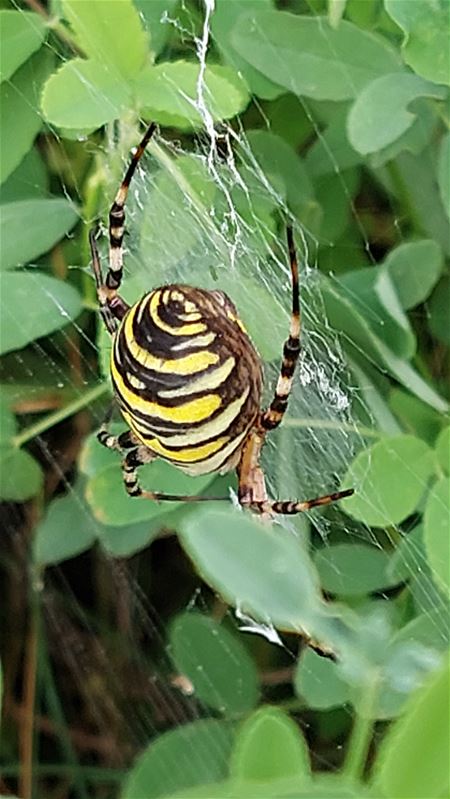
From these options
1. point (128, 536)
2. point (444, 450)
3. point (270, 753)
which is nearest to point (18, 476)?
point (128, 536)

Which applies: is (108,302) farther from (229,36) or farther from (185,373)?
(229,36)

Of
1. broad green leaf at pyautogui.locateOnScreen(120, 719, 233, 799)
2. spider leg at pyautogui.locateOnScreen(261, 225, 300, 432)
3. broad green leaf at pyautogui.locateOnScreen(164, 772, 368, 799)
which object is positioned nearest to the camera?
broad green leaf at pyautogui.locateOnScreen(164, 772, 368, 799)

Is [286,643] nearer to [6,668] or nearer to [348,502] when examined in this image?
[348,502]

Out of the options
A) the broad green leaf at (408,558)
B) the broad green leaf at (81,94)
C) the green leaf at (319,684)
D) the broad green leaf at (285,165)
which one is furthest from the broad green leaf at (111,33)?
the green leaf at (319,684)

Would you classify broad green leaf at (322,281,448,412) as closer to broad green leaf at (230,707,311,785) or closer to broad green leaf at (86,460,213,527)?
broad green leaf at (86,460,213,527)

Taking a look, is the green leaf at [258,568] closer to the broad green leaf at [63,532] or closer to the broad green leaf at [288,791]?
the broad green leaf at [288,791]

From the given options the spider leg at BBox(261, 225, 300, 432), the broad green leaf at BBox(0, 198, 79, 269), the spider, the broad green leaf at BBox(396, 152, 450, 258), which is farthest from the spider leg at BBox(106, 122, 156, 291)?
the broad green leaf at BBox(396, 152, 450, 258)
